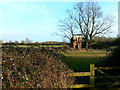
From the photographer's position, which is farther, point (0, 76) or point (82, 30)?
point (82, 30)

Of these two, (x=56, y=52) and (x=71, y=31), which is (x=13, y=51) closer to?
(x=56, y=52)

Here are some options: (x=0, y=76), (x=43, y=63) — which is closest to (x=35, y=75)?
(x=43, y=63)

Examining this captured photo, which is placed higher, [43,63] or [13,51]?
[13,51]

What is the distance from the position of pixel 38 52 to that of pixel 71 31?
11080mm

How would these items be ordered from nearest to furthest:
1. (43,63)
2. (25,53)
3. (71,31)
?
(43,63) < (25,53) < (71,31)

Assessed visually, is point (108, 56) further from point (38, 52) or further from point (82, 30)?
point (82, 30)

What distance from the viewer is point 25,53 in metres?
4.67

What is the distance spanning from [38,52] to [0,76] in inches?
65.6

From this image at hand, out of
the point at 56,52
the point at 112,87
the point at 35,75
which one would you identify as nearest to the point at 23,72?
the point at 35,75

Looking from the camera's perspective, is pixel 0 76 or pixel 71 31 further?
pixel 71 31

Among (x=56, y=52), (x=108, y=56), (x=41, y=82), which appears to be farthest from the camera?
(x=108, y=56)

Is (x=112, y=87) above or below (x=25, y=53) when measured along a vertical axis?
below

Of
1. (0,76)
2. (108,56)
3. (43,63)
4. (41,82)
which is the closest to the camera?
(0,76)

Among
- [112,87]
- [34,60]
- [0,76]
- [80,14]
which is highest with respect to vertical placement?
[80,14]
